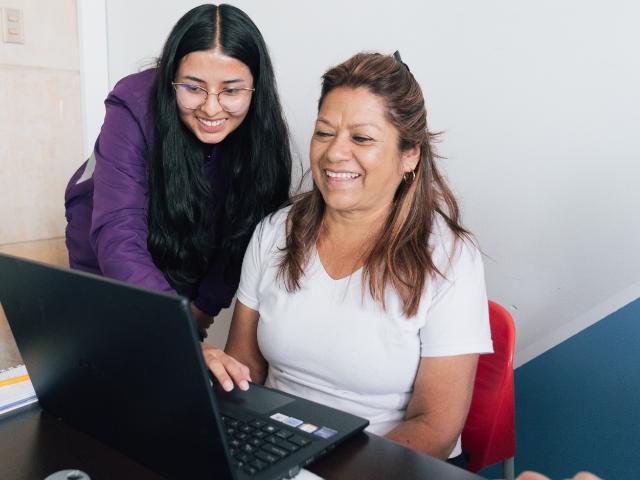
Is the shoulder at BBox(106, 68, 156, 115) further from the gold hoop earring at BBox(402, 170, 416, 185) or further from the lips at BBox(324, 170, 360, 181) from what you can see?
the gold hoop earring at BBox(402, 170, 416, 185)

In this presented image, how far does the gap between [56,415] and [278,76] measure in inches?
53.1

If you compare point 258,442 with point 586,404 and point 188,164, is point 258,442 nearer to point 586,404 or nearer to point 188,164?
point 188,164

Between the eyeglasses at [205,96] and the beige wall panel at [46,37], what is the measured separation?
1.11 meters

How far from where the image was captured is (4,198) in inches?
88.4

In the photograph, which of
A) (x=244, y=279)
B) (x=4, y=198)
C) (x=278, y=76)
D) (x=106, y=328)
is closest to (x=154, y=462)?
(x=106, y=328)

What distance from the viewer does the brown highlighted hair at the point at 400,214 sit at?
1.21m

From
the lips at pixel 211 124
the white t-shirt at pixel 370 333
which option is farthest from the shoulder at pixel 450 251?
the lips at pixel 211 124

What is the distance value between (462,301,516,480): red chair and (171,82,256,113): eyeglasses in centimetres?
67

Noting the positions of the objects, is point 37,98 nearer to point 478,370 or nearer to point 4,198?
point 4,198

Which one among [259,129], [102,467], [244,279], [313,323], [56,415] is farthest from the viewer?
[259,129]

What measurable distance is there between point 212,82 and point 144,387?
2.63 ft

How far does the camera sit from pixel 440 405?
1.14m

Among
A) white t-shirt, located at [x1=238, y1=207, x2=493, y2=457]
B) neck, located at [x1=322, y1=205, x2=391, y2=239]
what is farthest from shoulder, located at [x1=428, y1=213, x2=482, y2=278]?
neck, located at [x1=322, y1=205, x2=391, y2=239]

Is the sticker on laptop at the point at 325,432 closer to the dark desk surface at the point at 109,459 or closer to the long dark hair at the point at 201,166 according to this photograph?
the dark desk surface at the point at 109,459
